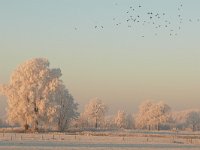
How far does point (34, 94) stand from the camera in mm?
97000

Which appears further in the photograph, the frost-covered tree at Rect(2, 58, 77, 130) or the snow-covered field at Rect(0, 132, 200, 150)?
the frost-covered tree at Rect(2, 58, 77, 130)

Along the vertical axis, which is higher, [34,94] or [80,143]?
[34,94]

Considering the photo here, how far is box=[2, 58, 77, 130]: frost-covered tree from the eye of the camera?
96125 millimetres

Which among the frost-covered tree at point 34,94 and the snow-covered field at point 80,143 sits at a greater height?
the frost-covered tree at point 34,94

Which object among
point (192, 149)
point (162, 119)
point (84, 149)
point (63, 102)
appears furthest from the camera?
point (162, 119)

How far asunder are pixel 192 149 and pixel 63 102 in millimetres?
56717

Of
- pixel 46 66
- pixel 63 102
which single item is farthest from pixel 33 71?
pixel 63 102

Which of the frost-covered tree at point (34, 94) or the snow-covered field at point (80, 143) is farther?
the frost-covered tree at point (34, 94)

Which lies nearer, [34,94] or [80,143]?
[80,143]

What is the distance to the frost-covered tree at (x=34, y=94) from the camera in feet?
315

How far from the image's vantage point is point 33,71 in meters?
98.2

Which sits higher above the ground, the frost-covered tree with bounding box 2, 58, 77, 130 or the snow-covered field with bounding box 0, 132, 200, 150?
the frost-covered tree with bounding box 2, 58, 77, 130

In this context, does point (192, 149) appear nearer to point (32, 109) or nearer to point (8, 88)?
point (32, 109)

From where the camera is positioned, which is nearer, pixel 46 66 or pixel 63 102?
pixel 46 66
